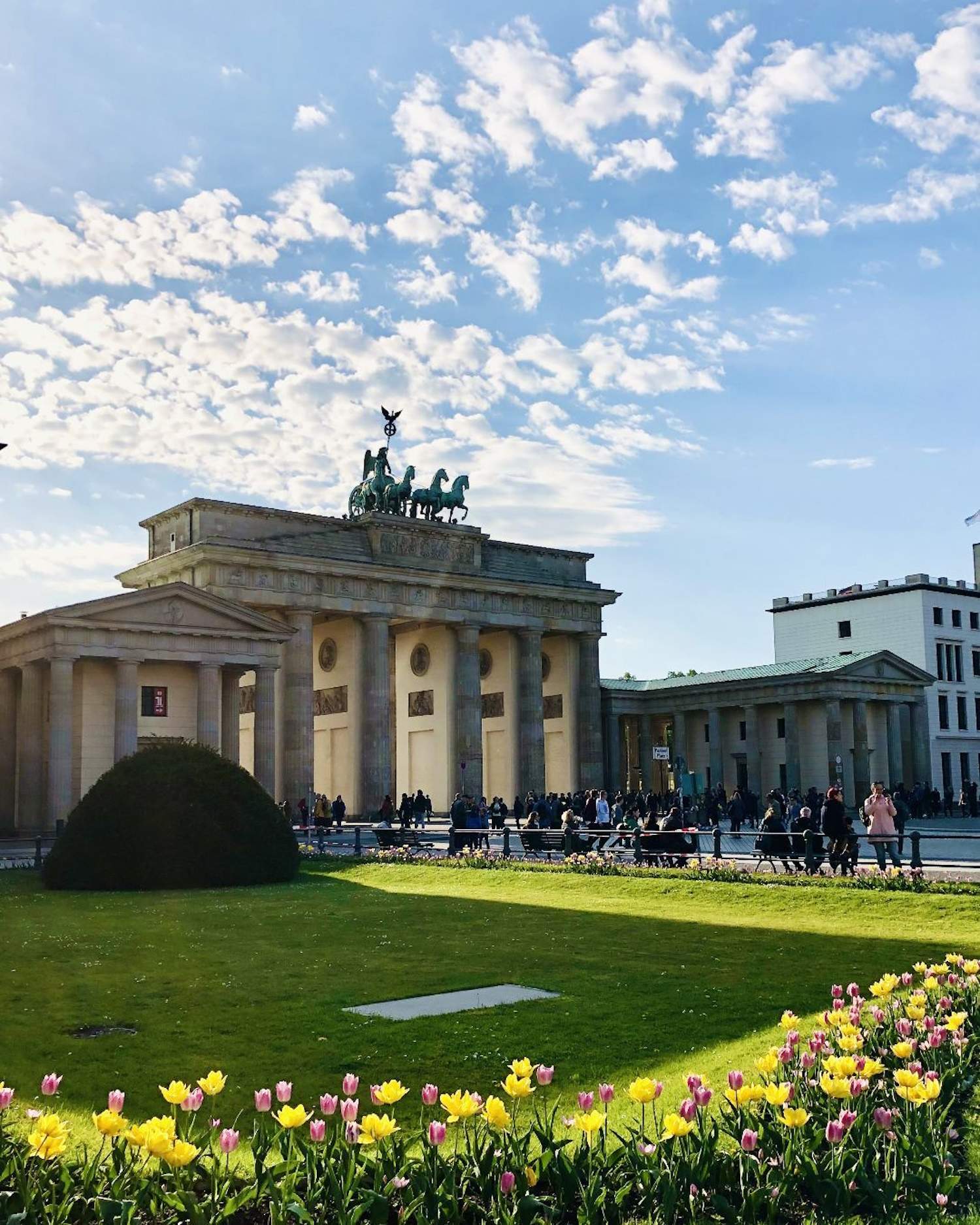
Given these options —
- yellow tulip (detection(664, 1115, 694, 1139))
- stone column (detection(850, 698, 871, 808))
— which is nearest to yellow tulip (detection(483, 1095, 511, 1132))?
yellow tulip (detection(664, 1115, 694, 1139))

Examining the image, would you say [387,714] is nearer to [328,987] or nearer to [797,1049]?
[328,987]

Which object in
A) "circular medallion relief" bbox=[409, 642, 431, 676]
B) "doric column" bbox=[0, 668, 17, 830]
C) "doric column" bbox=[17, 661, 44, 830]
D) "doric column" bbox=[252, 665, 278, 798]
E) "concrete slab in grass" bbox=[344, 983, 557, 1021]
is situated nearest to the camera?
"concrete slab in grass" bbox=[344, 983, 557, 1021]

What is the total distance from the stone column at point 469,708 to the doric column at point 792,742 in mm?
19337

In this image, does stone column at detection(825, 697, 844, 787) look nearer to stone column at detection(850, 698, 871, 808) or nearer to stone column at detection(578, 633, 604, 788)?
stone column at detection(850, 698, 871, 808)

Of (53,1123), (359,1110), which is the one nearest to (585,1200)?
(53,1123)

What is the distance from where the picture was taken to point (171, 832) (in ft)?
93.4

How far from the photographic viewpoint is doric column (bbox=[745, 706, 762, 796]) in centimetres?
8069

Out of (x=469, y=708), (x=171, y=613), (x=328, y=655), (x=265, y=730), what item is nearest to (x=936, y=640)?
(x=469, y=708)

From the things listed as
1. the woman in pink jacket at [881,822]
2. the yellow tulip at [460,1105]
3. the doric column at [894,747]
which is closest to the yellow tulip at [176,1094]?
the yellow tulip at [460,1105]

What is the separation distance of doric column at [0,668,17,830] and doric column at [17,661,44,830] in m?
1.34

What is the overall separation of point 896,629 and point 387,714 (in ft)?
143

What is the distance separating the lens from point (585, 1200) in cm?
610

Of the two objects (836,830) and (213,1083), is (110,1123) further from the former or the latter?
(836,830)

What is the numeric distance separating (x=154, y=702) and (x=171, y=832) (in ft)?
77.2
